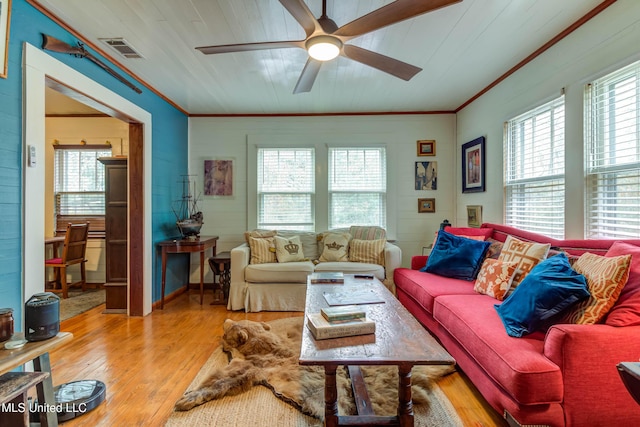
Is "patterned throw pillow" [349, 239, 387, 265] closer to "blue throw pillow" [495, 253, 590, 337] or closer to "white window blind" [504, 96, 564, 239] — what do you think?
"white window blind" [504, 96, 564, 239]

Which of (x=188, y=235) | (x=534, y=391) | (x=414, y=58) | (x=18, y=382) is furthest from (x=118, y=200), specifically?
(x=534, y=391)

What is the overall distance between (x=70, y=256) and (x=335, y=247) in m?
3.48

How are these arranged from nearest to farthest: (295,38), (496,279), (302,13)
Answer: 1. (302,13)
2. (496,279)
3. (295,38)

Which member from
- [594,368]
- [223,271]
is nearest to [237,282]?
[223,271]

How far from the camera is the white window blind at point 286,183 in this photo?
4535mm

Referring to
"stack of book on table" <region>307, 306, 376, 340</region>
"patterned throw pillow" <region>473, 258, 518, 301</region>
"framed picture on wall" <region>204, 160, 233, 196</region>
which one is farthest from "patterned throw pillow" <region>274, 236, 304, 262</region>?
"stack of book on table" <region>307, 306, 376, 340</region>

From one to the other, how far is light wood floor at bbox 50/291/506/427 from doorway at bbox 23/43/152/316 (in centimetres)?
45

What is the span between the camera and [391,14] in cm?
161

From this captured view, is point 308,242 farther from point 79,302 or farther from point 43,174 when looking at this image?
point 79,302

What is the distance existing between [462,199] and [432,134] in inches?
40.2

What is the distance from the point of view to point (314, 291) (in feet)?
7.79

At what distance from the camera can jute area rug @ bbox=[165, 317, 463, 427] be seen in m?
1.69

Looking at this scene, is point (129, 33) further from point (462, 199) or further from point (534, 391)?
point (462, 199)

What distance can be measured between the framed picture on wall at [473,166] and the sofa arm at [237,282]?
9.76 feet
